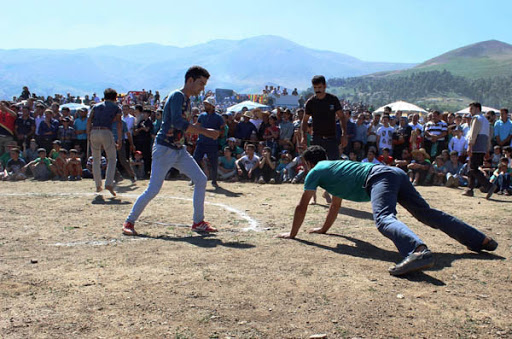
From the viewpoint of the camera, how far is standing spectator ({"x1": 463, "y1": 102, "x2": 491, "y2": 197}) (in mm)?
10375

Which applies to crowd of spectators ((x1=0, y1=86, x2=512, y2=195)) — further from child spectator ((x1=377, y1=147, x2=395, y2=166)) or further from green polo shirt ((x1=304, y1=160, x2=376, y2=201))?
green polo shirt ((x1=304, y1=160, x2=376, y2=201))

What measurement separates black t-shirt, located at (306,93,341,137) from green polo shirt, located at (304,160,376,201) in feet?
8.43

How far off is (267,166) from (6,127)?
7654mm

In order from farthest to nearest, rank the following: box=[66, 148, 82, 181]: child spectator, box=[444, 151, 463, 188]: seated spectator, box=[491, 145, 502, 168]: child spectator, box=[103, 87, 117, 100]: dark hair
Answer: box=[66, 148, 82, 181]: child spectator → box=[444, 151, 463, 188]: seated spectator → box=[491, 145, 502, 168]: child spectator → box=[103, 87, 117, 100]: dark hair

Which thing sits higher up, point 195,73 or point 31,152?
point 195,73

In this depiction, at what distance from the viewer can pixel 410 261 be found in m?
4.62

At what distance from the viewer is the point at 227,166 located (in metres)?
13.7

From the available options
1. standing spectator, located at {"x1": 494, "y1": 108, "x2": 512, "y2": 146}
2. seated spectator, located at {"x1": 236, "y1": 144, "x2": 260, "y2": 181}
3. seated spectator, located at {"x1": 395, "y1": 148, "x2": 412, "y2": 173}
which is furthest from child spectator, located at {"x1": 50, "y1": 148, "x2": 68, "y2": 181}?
standing spectator, located at {"x1": 494, "y1": 108, "x2": 512, "y2": 146}

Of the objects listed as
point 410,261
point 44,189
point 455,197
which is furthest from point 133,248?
point 455,197

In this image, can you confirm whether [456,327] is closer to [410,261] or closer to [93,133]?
[410,261]

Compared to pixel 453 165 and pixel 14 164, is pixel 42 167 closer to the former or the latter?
pixel 14 164

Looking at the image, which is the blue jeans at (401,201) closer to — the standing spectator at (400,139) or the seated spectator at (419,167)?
the seated spectator at (419,167)

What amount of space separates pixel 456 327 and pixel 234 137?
11.7 m

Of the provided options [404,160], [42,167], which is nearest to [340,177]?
[404,160]
